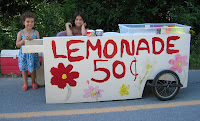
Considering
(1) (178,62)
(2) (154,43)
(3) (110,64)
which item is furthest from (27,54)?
(1) (178,62)

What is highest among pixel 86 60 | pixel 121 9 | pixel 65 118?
pixel 121 9

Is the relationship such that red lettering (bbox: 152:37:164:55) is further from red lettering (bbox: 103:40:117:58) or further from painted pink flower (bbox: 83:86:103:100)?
painted pink flower (bbox: 83:86:103:100)

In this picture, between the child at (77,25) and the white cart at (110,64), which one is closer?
the white cart at (110,64)

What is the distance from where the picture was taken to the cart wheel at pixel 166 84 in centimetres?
349

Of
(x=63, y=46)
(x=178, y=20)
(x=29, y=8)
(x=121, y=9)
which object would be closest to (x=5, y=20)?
(x=29, y=8)

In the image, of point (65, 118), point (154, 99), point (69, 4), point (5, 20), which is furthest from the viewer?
point (5, 20)

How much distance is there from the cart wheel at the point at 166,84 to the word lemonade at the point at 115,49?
0.99 feet

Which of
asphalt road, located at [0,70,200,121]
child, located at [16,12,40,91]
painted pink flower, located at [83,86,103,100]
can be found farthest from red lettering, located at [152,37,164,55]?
child, located at [16,12,40,91]

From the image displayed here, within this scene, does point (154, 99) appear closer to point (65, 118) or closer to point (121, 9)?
point (65, 118)

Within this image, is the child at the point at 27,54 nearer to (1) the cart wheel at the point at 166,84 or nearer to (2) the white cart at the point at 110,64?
(2) the white cart at the point at 110,64

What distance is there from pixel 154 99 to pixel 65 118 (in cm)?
138

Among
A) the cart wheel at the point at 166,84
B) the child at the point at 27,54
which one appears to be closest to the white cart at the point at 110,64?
the cart wheel at the point at 166,84

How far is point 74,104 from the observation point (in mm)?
3438

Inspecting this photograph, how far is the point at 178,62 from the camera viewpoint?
11.8 ft
